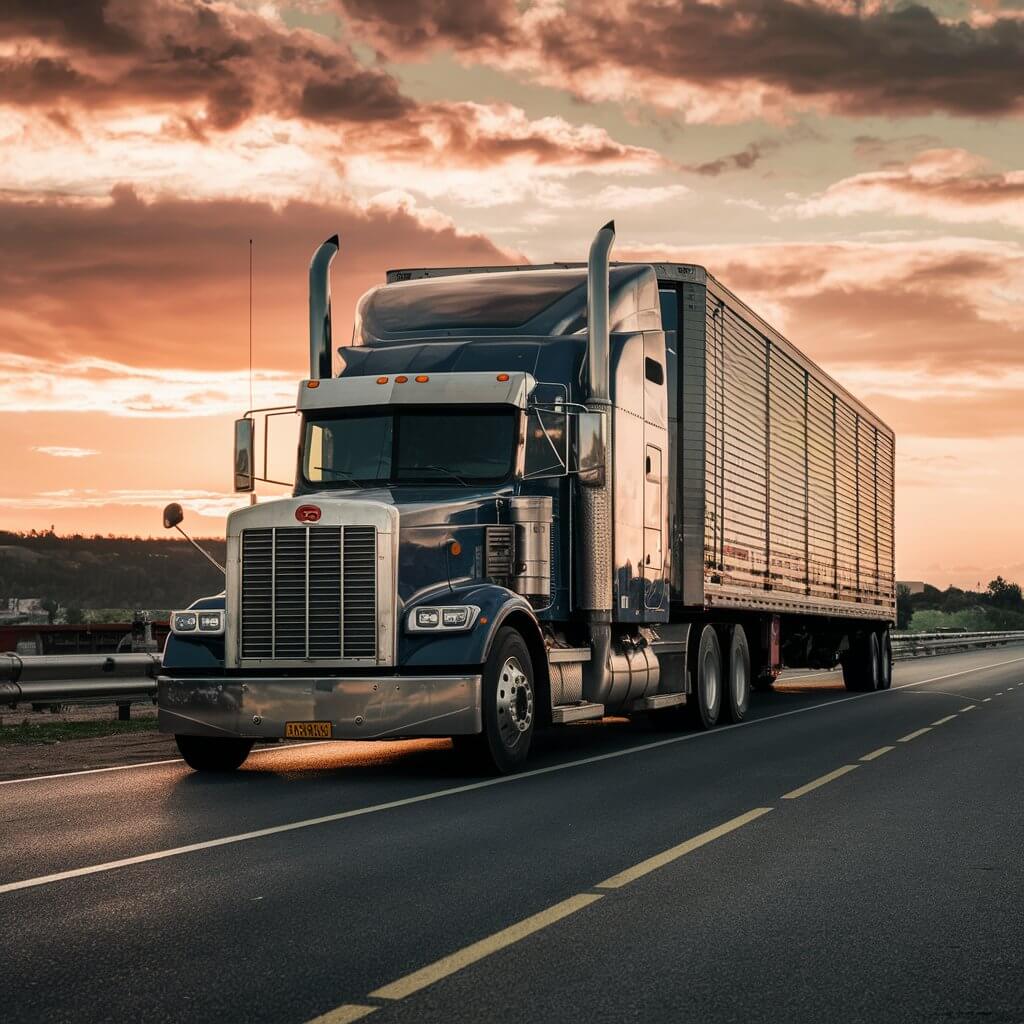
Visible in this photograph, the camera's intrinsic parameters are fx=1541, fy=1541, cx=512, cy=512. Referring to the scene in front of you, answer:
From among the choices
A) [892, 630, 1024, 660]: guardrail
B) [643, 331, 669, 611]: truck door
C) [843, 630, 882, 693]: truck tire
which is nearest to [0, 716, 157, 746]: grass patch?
[643, 331, 669, 611]: truck door

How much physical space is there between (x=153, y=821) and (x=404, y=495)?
4098mm

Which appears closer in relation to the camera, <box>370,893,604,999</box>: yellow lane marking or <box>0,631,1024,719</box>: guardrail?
<box>370,893,604,999</box>: yellow lane marking

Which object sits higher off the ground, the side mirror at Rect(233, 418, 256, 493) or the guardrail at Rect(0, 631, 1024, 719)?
the side mirror at Rect(233, 418, 256, 493)

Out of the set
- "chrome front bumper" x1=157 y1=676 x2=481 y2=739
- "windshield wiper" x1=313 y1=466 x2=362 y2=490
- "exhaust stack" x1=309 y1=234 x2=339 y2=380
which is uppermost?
"exhaust stack" x1=309 y1=234 x2=339 y2=380

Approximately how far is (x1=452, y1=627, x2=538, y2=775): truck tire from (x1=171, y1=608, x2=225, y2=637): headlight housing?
2192 mm

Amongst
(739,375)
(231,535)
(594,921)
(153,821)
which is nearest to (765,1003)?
(594,921)

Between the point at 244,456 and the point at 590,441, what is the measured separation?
3.20m

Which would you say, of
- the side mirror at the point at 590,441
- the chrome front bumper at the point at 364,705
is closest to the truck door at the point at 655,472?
→ the side mirror at the point at 590,441

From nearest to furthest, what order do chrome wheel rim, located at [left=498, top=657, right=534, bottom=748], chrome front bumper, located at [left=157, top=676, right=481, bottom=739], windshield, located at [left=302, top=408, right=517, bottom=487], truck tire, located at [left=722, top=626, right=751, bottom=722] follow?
chrome front bumper, located at [left=157, top=676, right=481, bottom=739]
chrome wheel rim, located at [left=498, top=657, right=534, bottom=748]
windshield, located at [left=302, top=408, right=517, bottom=487]
truck tire, located at [left=722, top=626, right=751, bottom=722]

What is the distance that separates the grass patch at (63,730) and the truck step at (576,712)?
18.7 feet

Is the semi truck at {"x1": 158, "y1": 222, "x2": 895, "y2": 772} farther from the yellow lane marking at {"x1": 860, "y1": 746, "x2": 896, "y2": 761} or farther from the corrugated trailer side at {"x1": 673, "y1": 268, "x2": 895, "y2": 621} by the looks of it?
the yellow lane marking at {"x1": 860, "y1": 746, "x2": 896, "y2": 761}

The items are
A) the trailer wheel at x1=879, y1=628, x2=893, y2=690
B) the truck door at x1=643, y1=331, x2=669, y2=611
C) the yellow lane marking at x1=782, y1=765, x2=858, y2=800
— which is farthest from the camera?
the trailer wheel at x1=879, y1=628, x2=893, y2=690

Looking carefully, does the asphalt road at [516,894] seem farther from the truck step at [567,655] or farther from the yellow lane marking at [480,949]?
the truck step at [567,655]

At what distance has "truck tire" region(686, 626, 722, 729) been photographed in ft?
60.0
